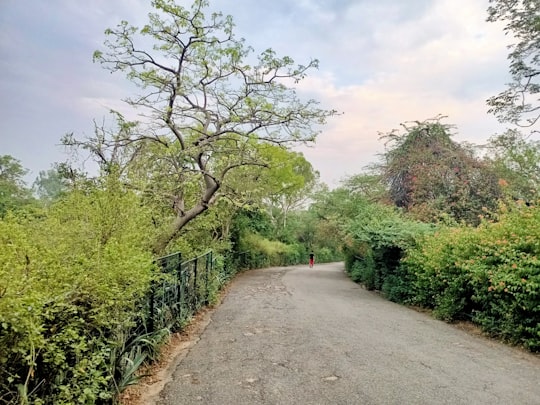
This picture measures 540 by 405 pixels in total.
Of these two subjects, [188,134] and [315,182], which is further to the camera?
[315,182]

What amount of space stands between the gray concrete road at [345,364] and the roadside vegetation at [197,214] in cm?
75

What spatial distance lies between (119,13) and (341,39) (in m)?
6.10

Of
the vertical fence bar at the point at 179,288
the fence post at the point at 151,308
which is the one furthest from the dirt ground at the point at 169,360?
the fence post at the point at 151,308

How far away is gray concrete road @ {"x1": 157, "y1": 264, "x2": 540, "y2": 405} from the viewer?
422cm

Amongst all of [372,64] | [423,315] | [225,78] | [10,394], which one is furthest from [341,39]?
[10,394]

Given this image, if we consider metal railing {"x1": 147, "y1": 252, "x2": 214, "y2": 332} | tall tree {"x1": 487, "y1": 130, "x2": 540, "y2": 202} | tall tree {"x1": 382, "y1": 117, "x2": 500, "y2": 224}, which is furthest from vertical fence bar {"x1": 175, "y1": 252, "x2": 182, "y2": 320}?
tall tree {"x1": 487, "y1": 130, "x2": 540, "y2": 202}

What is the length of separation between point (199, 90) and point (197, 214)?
10.7 ft

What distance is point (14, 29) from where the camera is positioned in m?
7.62

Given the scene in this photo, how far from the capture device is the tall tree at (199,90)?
8820mm

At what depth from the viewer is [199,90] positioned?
991 centimetres

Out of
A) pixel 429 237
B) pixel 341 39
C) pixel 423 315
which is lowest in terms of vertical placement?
pixel 423 315

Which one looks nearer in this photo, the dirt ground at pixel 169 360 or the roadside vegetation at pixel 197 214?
the roadside vegetation at pixel 197 214

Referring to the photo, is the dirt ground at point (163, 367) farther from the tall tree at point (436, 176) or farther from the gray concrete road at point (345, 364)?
the tall tree at point (436, 176)

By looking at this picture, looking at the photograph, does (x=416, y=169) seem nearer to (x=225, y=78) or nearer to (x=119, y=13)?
(x=225, y=78)
